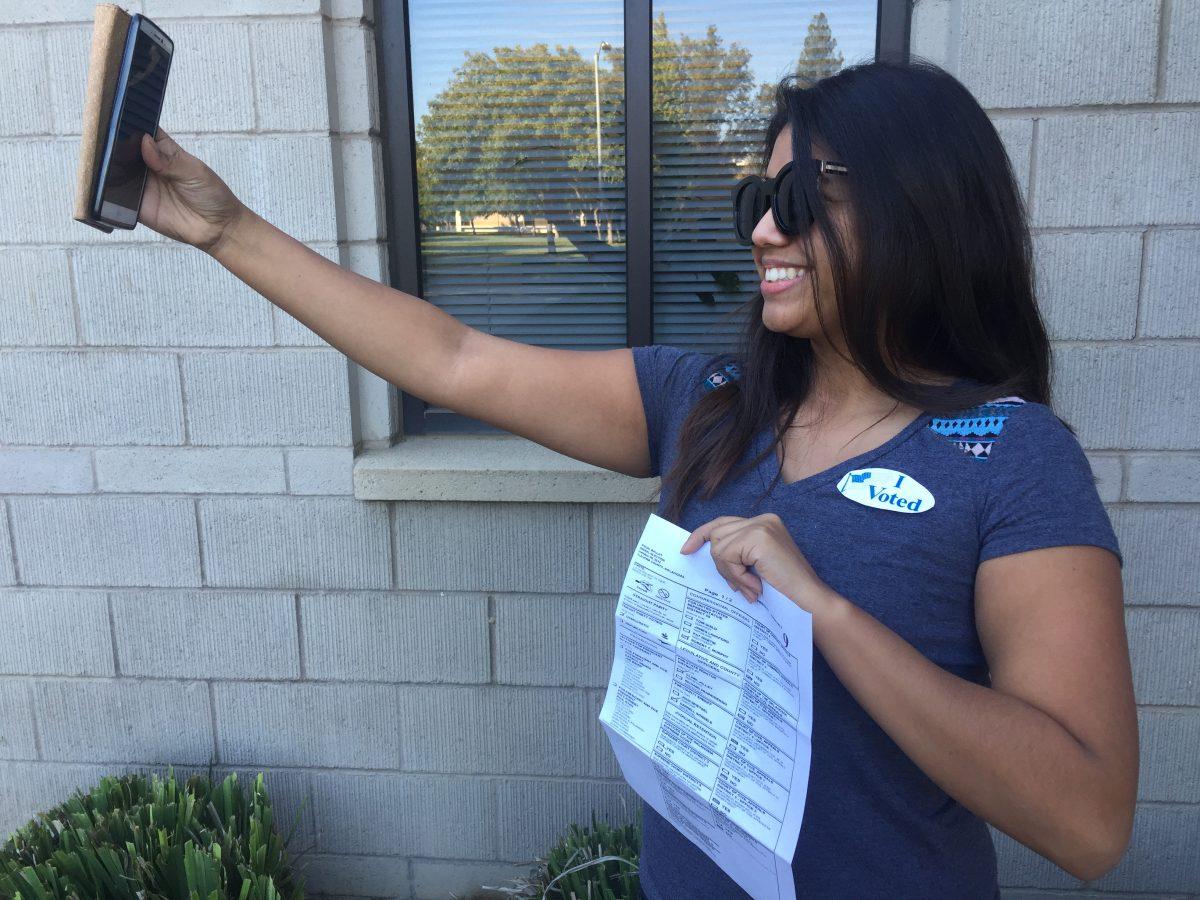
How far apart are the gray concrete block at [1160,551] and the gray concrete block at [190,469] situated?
7.74 feet

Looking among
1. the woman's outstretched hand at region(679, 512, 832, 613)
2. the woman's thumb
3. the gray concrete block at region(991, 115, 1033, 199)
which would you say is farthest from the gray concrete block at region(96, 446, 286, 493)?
the gray concrete block at region(991, 115, 1033, 199)

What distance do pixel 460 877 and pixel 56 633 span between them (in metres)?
1.47

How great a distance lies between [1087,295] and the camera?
2.28m

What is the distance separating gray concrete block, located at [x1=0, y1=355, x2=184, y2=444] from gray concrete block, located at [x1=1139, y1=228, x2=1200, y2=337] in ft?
Answer: 8.69

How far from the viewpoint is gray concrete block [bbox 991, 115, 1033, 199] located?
2229 mm

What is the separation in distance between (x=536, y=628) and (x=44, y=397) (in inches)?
A: 62.7

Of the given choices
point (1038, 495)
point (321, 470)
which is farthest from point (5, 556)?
point (1038, 495)

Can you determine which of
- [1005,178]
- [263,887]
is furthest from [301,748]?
[1005,178]

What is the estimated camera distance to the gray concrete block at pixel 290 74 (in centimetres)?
234

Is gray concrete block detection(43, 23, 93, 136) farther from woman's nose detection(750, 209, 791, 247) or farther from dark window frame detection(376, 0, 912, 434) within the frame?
woman's nose detection(750, 209, 791, 247)

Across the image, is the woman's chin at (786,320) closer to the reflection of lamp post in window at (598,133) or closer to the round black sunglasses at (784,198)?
the round black sunglasses at (784,198)

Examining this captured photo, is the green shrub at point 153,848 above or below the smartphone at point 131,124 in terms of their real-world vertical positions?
below

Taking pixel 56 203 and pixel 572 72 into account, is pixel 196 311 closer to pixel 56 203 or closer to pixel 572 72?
pixel 56 203

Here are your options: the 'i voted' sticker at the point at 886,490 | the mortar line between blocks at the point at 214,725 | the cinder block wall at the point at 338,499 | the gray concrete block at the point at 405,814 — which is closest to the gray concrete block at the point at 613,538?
the cinder block wall at the point at 338,499
